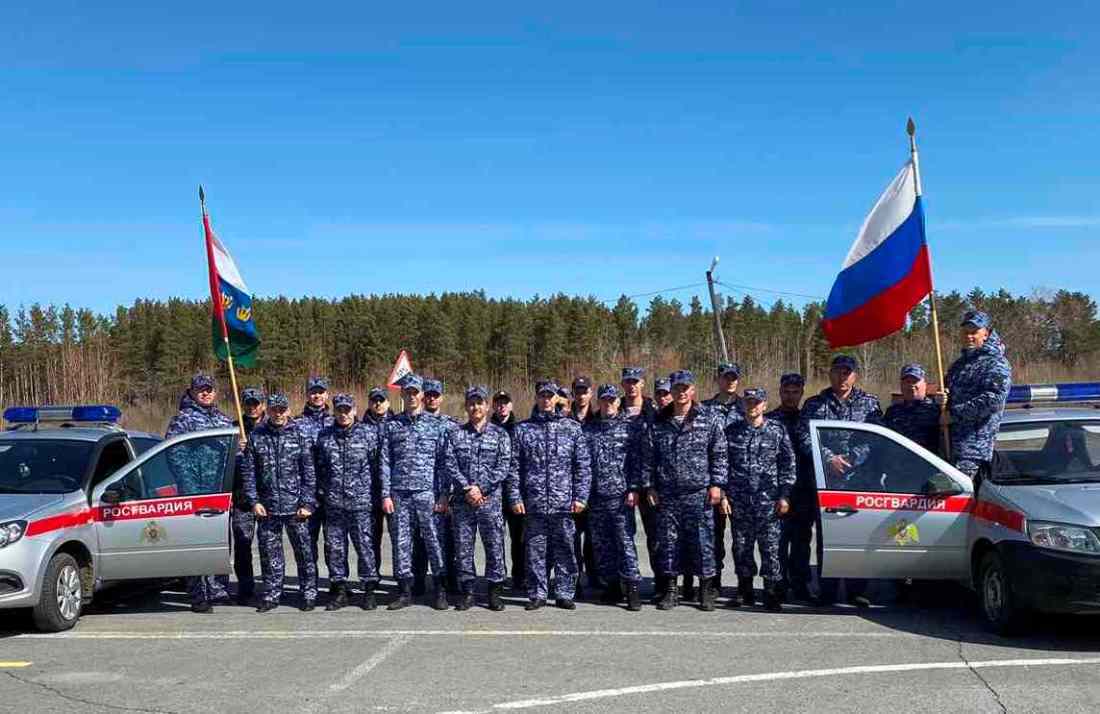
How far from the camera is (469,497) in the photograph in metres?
8.34

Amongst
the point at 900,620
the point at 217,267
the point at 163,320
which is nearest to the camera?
the point at 900,620

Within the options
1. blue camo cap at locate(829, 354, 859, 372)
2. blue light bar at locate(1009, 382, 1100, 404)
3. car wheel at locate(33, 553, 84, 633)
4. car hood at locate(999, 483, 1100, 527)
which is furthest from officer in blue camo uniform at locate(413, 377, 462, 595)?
blue light bar at locate(1009, 382, 1100, 404)

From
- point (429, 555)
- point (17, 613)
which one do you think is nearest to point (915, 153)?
point (429, 555)

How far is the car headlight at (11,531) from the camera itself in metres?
7.40

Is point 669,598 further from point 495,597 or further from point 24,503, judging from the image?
point 24,503

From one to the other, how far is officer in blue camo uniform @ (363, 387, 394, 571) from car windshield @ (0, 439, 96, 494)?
2.46 m

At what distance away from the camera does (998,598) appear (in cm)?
704

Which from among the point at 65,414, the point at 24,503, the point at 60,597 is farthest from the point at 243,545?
the point at 65,414

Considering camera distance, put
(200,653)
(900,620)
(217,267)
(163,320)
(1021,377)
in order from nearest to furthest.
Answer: (200,653) → (900,620) → (217,267) → (1021,377) → (163,320)

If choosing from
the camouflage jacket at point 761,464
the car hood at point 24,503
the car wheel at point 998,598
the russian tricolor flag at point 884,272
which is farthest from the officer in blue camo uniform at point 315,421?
the car wheel at point 998,598

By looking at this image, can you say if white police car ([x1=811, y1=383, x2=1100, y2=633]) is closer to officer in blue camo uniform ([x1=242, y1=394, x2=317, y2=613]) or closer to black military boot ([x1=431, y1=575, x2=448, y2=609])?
black military boot ([x1=431, y1=575, x2=448, y2=609])

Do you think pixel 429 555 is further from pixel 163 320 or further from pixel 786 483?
pixel 163 320

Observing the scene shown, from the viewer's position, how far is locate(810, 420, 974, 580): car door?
25.0ft

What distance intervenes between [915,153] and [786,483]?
3219 millimetres
